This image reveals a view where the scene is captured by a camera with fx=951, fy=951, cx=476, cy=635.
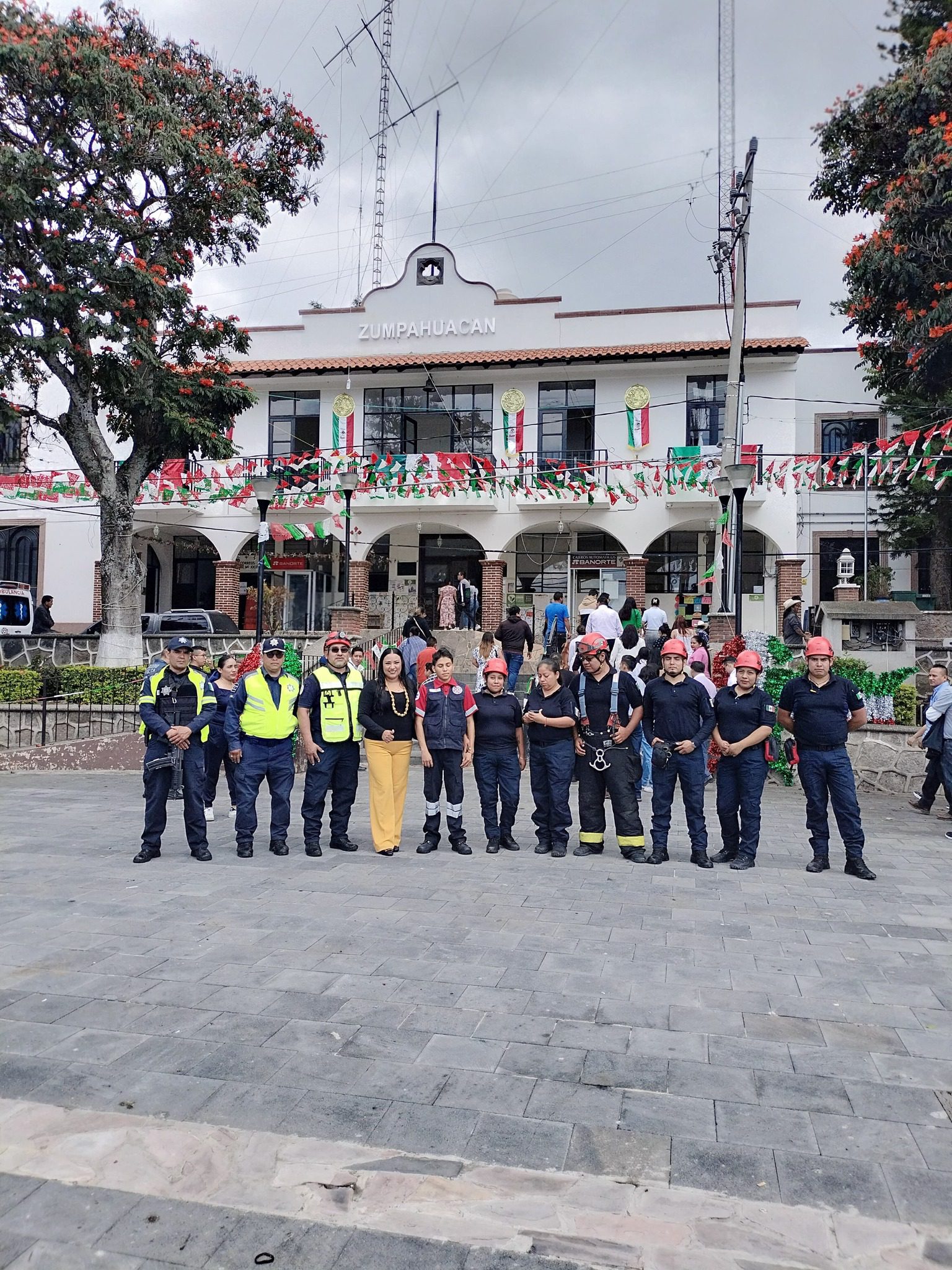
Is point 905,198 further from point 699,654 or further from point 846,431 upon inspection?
point 846,431

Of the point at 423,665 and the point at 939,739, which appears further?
the point at 423,665

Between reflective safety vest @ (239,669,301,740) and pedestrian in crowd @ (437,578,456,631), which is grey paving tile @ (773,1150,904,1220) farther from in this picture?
pedestrian in crowd @ (437,578,456,631)

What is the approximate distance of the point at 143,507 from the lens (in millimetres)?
26766

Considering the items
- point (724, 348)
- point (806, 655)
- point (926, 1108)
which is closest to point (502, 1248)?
point (926, 1108)

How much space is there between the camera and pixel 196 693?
786 centimetres

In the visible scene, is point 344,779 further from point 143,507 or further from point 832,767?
point 143,507

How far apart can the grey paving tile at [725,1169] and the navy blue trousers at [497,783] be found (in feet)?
16.7

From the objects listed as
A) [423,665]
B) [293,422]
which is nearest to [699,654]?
[423,665]

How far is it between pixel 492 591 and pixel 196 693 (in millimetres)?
18101

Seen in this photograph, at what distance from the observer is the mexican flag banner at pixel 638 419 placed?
81.6 ft

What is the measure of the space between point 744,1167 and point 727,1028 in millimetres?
1179

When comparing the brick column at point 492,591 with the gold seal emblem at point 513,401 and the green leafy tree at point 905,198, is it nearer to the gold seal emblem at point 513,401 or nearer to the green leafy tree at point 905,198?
the gold seal emblem at point 513,401

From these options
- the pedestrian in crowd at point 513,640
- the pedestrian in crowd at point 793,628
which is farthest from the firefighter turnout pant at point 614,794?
the pedestrian in crowd at point 793,628

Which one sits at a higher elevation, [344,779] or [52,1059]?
[344,779]
